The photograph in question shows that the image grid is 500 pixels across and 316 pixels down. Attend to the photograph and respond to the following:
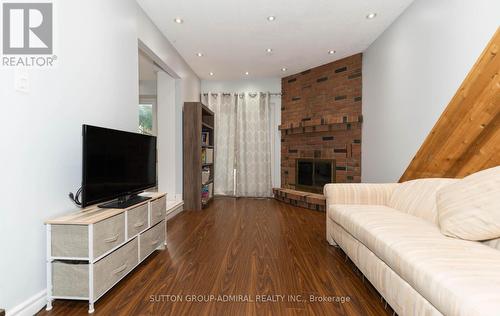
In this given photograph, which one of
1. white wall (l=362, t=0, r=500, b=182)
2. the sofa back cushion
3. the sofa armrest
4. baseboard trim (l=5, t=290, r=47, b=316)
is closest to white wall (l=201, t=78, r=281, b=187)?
white wall (l=362, t=0, r=500, b=182)

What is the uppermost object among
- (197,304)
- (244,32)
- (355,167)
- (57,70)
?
(244,32)

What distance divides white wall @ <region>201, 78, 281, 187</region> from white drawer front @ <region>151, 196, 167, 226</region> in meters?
3.23

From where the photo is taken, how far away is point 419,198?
2047mm

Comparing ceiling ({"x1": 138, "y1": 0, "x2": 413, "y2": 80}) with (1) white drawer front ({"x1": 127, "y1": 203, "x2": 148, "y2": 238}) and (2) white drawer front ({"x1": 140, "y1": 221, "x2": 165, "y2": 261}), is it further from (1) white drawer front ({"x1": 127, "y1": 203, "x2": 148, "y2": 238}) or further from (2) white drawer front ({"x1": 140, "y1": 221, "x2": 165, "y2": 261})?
(2) white drawer front ({"x1": 140, "y1": 221, "x2": 165, "y2": 261})

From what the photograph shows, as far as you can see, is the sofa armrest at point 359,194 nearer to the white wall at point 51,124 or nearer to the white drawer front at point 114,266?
the white drawer front at point 114,266

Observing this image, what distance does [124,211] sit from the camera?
1.76 m

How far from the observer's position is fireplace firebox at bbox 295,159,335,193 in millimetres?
4375

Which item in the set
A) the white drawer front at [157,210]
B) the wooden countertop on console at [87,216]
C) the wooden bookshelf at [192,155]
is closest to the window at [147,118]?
the wooden bookshelf at [192,155]

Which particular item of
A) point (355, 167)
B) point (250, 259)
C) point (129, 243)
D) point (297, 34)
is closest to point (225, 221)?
point (250, 259)

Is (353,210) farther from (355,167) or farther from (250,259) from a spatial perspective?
(355,167)

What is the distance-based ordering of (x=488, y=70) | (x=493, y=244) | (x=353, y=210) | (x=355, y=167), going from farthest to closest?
(x=355, y=167) < (x=353, y=210) < (x=488, y=70) < (x=493, y=244)

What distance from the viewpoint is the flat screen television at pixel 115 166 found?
62.6 inches

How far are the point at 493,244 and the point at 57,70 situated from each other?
290cm

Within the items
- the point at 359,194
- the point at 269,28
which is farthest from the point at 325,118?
the point at 359,194
